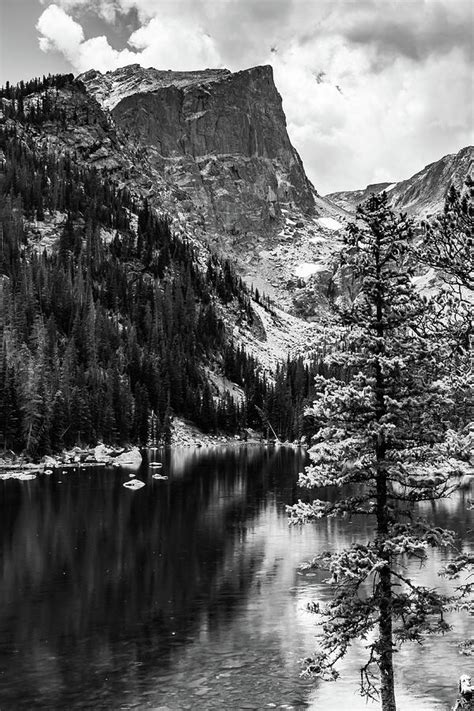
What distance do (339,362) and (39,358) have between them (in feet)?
414

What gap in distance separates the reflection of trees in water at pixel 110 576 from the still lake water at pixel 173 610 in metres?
0.11

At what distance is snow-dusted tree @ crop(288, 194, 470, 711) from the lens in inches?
739

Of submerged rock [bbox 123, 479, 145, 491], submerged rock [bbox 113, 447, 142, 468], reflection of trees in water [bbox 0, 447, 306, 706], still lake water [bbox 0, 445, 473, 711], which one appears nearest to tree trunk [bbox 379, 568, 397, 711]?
still lake water [bbox 0, 445, 473, 711]

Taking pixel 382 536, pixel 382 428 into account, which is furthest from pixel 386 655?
pixel 382 428

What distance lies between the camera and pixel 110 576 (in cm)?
4259

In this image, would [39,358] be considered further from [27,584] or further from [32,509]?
[27,584]

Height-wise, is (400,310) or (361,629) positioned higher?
(400,310)

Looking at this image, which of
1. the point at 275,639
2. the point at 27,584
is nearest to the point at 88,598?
the point at 27,584

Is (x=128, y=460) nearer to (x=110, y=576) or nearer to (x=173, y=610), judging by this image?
(x=110, y=576)

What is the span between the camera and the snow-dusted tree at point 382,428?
18.8m

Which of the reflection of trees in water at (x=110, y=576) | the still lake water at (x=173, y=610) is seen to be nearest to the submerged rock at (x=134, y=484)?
the reflection of trees in water at (x=110, y=576)

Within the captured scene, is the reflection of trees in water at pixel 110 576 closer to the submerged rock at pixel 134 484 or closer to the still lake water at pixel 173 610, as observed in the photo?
the still lake water at pixel 173 610

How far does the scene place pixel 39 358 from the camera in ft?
455

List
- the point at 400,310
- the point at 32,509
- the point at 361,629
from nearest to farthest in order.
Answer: the point at 361,629
the point at 400,310
the point at 32,509
